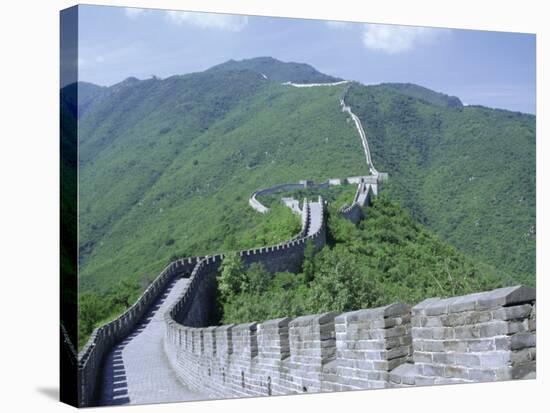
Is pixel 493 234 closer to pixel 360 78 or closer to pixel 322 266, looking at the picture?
pixel 322 266

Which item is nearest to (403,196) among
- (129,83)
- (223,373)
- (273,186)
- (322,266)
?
(273,186)

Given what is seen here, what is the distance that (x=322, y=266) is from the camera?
14.2 m

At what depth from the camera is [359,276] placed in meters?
12.7

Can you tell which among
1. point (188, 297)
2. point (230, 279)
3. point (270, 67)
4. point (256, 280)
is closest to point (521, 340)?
point (188, 297)

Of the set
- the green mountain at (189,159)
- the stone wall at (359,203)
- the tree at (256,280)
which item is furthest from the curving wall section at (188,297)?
the stone wall at (359,203)

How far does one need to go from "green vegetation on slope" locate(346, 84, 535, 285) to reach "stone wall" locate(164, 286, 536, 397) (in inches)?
191

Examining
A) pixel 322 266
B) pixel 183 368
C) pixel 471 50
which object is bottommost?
pixel 183 368

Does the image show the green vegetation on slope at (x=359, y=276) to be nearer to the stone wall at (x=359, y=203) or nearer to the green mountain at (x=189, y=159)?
the stone wall at (x=359, y=203)

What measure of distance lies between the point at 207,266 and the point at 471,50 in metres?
5.26

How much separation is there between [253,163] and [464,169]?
527cm

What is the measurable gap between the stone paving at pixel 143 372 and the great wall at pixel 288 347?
0.05 ft

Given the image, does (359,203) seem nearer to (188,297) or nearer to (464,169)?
(464,169)

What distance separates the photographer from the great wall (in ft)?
15.9

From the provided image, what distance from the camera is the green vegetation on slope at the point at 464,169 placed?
13.5m
